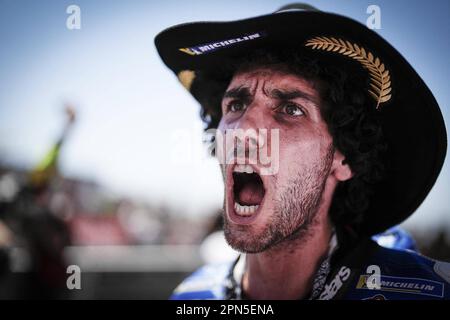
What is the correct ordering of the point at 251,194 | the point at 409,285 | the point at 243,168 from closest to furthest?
the point at 409,285, the point at 243,168, the point at 251,194

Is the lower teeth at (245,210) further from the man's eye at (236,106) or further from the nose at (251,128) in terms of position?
the man's eye at (236,106)

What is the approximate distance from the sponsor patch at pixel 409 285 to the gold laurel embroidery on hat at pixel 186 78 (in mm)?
1219

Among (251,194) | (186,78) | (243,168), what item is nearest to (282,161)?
(243,168)

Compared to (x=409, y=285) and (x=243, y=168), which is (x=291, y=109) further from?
(x=409, y=285)

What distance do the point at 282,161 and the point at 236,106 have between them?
0.35 metres

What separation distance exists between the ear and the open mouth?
33cm

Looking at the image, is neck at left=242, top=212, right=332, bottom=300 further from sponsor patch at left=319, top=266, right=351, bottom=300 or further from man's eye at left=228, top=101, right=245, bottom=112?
man's eye at left=228, top=101, right=245, bottom=112

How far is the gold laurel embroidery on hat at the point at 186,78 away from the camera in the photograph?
2281 mm

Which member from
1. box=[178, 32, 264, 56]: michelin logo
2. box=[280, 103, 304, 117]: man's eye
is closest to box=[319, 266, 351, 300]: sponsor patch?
box=[280, 103, 304, 117]: man's eye

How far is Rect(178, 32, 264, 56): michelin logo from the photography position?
188cm

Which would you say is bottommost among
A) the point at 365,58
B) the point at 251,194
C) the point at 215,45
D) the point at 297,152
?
the point at 251,194

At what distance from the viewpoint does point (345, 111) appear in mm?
1976

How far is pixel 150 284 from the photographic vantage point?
6793 millimetres

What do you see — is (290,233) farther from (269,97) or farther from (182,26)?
(182,26)
